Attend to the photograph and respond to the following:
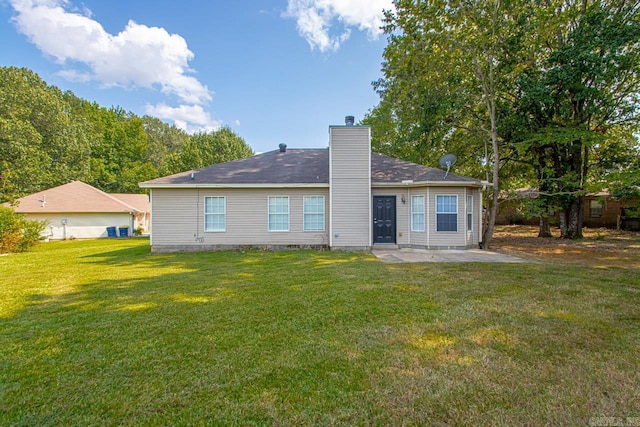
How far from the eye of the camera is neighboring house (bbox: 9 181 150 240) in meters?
19.4

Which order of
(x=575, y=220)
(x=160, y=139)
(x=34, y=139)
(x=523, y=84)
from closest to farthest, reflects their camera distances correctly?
(x=523, y=84), (x=575, y=220), (x=34, y=139), (x=160, y=139)

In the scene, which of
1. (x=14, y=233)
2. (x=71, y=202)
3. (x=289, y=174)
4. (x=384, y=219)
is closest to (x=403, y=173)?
(x=384, y=219)

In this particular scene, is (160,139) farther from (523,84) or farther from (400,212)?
(523,84)

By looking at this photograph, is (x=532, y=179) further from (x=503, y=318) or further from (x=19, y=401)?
(x=19, y=401)

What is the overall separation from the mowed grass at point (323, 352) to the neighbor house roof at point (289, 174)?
17.7 ft

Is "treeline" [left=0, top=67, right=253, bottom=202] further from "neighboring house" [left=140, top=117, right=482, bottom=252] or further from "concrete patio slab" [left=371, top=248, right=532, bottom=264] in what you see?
"concrete patio slab" [left=371, top=248, right=532, bottom=264]

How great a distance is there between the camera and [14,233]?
13102mm

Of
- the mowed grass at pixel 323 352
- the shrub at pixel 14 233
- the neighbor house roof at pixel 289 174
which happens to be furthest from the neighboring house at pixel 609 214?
the shrub at pixel 14 233

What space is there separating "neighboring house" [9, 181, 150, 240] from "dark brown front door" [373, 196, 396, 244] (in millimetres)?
18711

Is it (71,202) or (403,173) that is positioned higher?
(403,173)

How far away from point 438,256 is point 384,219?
2.60 m

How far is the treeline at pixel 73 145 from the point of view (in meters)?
21.1

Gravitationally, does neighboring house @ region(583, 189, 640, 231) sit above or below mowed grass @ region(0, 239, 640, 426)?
above

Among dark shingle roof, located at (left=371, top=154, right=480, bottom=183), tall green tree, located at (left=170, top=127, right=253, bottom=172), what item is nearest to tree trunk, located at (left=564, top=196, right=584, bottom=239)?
dark shingle roof, located at (left=371, top=154, right=480, bottom=183)
